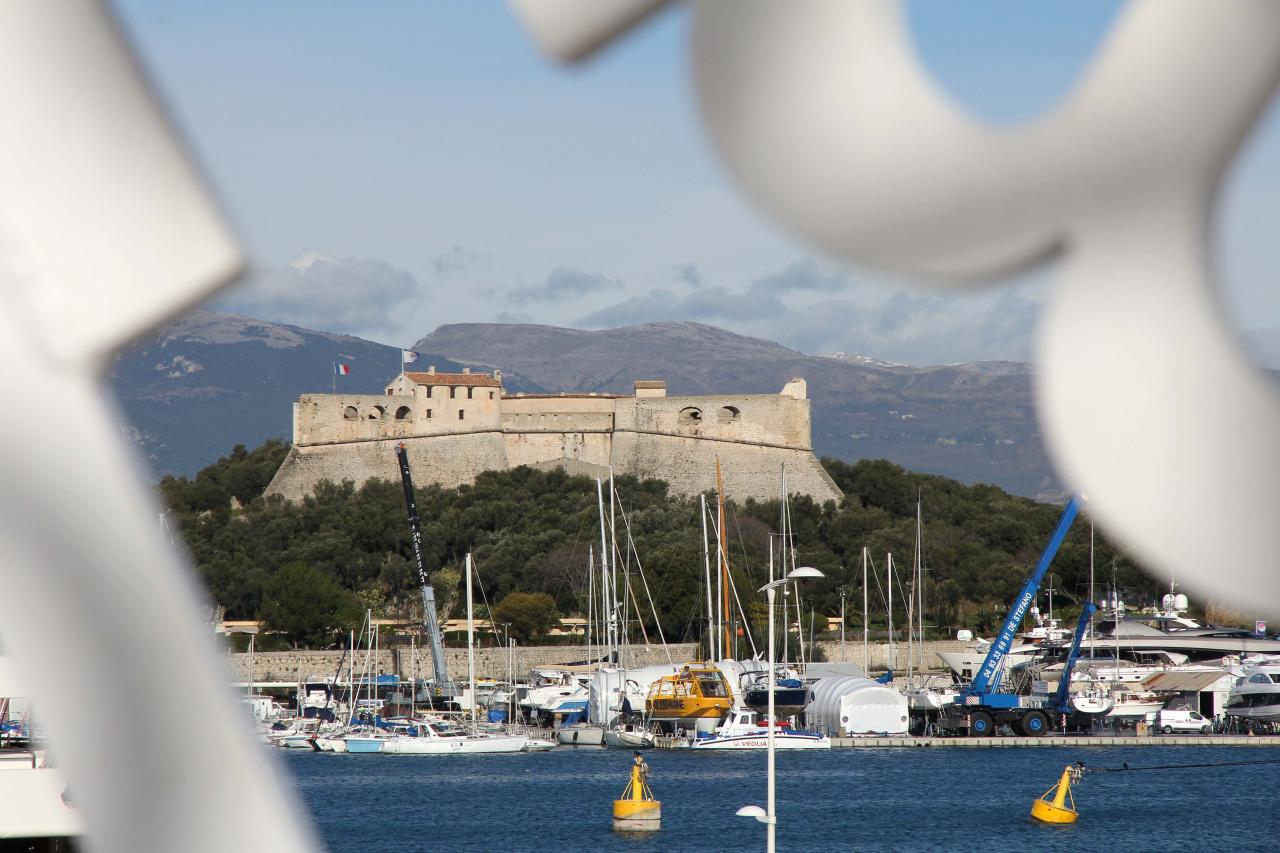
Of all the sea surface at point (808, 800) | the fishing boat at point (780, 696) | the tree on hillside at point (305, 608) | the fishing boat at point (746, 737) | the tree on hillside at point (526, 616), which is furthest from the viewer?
the tree on hillside at point (526, 616)

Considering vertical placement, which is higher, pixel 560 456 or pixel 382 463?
pixel 560 456

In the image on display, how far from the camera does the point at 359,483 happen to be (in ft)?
228

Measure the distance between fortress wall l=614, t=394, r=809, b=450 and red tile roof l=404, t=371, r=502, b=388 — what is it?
5.15 metres

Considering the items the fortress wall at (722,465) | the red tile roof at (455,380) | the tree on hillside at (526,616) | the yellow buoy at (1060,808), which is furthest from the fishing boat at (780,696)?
the red tile roof at (455,380)

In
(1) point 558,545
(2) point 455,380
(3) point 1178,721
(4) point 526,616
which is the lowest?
(3) point 1178,721

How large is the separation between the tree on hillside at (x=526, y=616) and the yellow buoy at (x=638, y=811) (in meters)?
28.4

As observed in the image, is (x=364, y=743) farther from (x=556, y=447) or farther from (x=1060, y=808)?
(x=556, y=447)

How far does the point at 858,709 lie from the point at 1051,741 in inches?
186

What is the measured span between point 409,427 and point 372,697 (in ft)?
60.4

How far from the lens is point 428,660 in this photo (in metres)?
57.5

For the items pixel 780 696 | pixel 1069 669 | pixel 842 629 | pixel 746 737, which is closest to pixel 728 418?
pixel 842 629

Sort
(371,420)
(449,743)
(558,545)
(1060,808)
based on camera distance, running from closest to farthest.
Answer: (1060,808) < (449,743) < (558,545) < (371,420)

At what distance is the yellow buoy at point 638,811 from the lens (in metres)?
30.2

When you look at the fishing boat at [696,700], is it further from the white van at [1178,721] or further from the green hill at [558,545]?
the green hill at [558,545]
